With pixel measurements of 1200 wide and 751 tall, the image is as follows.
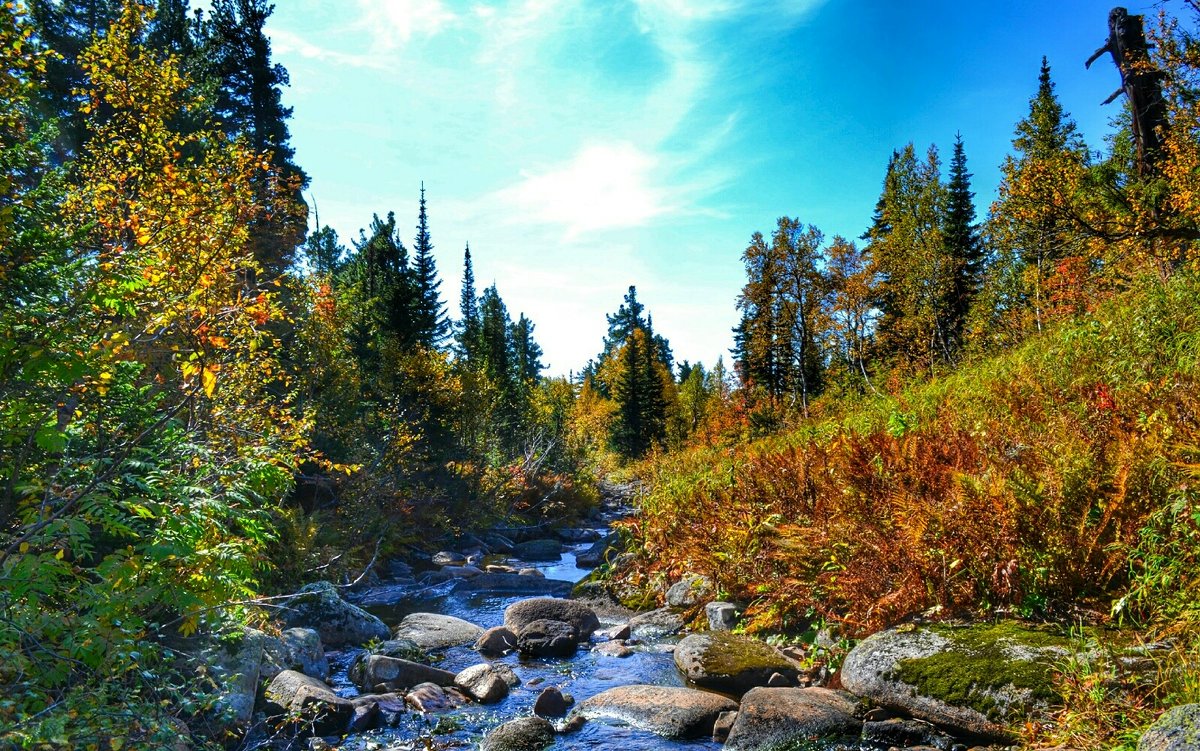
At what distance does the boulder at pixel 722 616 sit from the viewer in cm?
840

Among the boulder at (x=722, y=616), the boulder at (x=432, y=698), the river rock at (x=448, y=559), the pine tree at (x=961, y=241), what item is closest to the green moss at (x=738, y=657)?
the boulder at (x=722, y=616)

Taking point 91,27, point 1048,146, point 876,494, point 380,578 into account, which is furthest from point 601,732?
point 1048,146

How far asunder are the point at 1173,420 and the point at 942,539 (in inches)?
80.9

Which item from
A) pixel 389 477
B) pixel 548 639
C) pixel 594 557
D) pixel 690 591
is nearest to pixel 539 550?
pixel 594 557

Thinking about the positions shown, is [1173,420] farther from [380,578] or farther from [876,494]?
[380,578]

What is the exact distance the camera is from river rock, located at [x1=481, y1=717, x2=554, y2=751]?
5902mm

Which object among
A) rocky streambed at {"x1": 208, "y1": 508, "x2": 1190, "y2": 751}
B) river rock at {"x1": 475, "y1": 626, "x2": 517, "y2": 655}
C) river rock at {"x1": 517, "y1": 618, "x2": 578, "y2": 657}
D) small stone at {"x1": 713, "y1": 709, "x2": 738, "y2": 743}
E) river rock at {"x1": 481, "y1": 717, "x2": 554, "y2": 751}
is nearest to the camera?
rocky streambed at {"x1": 208, "y1": 508, "x2": 1190, "y2": 751}

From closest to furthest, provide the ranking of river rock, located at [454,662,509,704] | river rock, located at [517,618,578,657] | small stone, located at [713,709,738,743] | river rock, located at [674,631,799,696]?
small stone, located at [713,709,738,743], river rock, located at [674,631,799,696], river rock, located at [454,662,509,704], river rock, located at [517,618,578,657]

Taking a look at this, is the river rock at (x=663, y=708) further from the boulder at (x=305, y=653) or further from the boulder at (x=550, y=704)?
the boulder at (x=305, y=653)

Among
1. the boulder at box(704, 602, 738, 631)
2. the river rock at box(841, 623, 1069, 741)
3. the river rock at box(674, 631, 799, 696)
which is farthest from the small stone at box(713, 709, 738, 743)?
the boulder at box(704, 602, 738, 631)

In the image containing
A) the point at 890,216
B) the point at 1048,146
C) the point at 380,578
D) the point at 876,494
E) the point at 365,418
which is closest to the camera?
the point at 876,494

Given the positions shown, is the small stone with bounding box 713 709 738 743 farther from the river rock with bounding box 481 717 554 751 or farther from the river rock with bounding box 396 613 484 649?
the river rock with bounding box 396 613 484 649

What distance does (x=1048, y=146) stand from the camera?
87.2 feet

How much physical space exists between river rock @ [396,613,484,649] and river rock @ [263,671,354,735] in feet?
8.88
